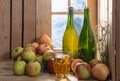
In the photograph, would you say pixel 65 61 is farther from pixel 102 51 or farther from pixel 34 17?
pixel 34 17

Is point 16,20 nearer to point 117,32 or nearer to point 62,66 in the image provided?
point 62,66

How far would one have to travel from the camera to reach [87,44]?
1.23m

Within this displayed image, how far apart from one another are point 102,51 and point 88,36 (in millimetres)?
126

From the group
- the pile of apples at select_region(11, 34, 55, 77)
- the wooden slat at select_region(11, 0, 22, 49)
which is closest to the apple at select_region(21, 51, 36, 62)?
the pile of apples at select_region(11, 34, 55, 77)

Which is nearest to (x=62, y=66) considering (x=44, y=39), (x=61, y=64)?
(x=61, y=64)

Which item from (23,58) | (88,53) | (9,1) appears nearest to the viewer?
(23,58)

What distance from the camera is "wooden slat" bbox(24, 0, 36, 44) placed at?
1.44 m

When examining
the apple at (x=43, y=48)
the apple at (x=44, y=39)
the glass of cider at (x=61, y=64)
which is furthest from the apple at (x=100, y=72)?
→ the apple at (x=44, y=39)

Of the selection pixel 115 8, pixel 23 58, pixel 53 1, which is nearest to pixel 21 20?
pixel 53 1

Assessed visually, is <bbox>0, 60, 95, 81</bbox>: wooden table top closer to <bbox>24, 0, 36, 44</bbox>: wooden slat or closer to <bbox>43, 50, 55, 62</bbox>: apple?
<bbox>43, 50, 55, 62</bbox>: apple

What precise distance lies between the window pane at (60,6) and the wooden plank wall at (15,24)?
163 millimetres

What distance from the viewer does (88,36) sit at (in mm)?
1236

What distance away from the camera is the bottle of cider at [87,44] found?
1.22 m

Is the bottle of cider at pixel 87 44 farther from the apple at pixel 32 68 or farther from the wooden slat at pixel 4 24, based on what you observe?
the wooden slat at pixel 4 24
